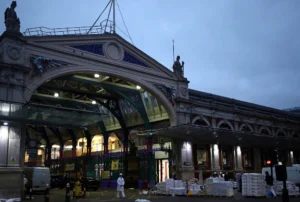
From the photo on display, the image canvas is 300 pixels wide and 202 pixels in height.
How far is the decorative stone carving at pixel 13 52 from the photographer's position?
25422 millimetres

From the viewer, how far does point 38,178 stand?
1201 inches

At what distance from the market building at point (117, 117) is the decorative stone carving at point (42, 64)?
0.27 ft

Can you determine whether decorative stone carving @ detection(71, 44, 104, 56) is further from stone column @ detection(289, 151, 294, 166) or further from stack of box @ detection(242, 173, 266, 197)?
stone column @ detection(289, 151, 294, 166)

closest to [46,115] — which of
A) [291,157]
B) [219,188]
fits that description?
[219,188]

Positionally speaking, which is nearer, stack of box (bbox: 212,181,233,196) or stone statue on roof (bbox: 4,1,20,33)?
stack of box (bbox: 212,181,233,196)

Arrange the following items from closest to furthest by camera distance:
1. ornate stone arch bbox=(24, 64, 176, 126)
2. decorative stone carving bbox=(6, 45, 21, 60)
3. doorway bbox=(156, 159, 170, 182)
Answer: decorative stone carving bbox=(6, 45, 21, 60) → ornate stone arch bbox=(24, 64, 176, 126) → doorway bbox=(156, 159, 170, 182)

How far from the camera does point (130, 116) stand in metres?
42.8

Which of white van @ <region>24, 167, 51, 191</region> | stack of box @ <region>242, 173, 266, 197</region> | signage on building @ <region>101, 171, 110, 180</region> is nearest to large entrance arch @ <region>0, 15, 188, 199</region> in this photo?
signage on building @ <region>101, 171, 110, 180</region>

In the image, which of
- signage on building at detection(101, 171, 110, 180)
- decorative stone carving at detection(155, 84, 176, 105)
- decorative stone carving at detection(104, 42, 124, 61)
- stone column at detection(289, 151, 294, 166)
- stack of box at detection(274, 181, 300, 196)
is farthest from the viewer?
stone column at detection(289, 151, 294, 166)

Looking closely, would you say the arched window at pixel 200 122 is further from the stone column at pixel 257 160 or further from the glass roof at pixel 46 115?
the glass roof at pixel 46 115

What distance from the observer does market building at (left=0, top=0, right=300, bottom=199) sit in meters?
25.0

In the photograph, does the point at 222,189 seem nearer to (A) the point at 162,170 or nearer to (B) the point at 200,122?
(B) the point at 200,122

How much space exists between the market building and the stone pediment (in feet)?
0.31

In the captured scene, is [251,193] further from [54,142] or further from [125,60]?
[54,142]
